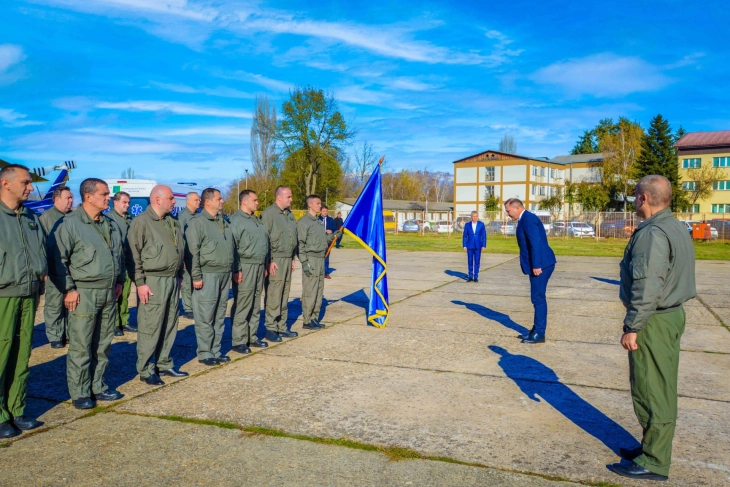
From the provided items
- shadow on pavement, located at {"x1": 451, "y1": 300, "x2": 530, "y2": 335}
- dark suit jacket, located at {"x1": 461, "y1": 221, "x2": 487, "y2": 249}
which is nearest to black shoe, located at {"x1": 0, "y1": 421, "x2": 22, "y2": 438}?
shadow on pavement, located at {"x1": 451, "y1": 300, "x2": 530, "y2": 335}

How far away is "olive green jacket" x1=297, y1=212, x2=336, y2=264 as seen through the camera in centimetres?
867

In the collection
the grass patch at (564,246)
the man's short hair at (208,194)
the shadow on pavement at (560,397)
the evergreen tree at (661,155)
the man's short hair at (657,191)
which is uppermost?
the evergreen tree at (661,155)

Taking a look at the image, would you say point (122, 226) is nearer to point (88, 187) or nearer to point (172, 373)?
point (172, 373)

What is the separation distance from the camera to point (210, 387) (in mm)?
5883

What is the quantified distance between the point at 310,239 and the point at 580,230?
39.6 meters

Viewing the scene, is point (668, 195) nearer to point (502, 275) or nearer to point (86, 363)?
point (86, 363)

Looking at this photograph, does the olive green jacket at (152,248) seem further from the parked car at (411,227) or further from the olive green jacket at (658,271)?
the parked car at (411,227)

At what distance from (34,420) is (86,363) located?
25.0 inches

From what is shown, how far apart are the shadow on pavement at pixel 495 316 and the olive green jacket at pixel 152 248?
17.3ft

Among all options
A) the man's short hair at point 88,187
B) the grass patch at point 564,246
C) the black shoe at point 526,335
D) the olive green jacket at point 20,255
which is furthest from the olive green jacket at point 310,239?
the grass patch at point 564,246

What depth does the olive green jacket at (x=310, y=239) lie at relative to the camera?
867 centimetres

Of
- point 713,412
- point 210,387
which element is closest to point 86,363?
point 210,387

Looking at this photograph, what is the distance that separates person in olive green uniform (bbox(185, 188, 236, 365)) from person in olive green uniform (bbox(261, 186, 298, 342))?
4.20ft

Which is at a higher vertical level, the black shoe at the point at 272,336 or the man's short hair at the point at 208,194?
the man's short hair at the point at 208,194
